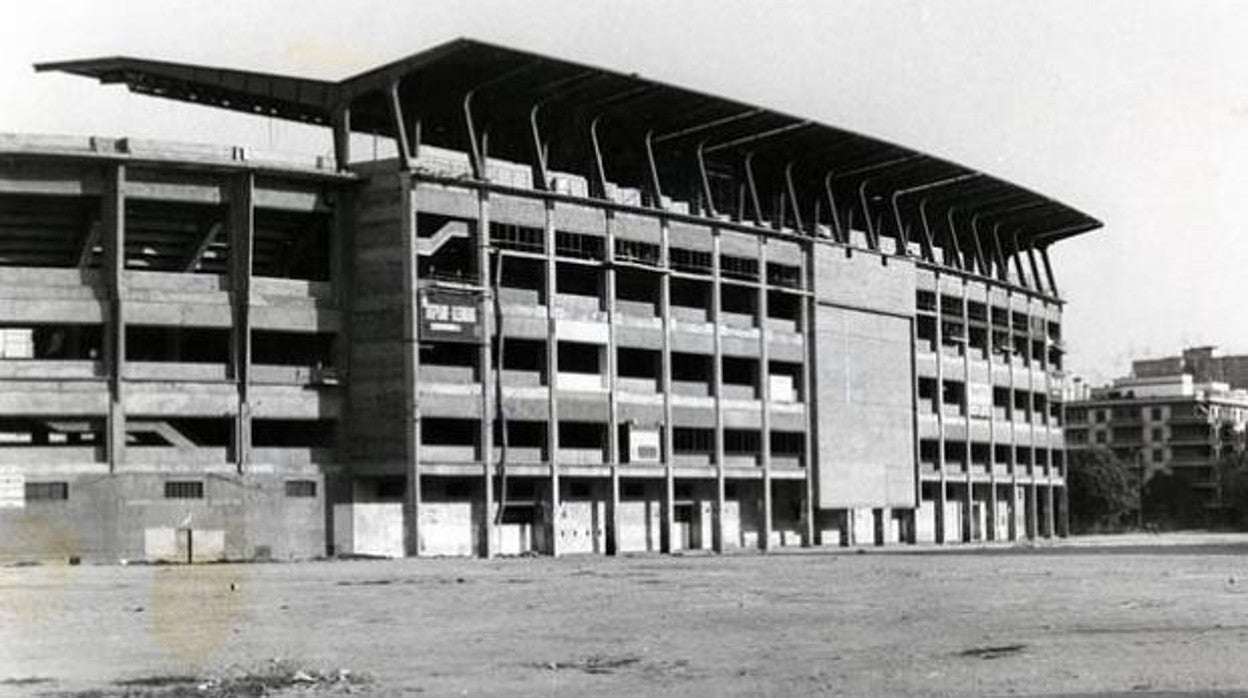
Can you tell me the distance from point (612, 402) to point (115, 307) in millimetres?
23845

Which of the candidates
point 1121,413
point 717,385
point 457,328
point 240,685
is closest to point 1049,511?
point 717,385

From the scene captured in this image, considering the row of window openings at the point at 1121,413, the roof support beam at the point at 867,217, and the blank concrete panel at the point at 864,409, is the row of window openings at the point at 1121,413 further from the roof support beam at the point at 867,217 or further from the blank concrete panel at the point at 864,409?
the roof support beam at the point at 867,217

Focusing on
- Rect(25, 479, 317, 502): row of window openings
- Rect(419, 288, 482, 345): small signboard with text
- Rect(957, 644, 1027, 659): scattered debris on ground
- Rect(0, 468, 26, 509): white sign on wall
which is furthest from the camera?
Rect(419, 288, 482, 345): small signboard with text

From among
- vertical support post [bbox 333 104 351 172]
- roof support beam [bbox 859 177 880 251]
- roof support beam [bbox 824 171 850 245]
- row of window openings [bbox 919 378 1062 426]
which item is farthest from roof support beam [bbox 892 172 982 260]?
vertical support post [bbox 333 104 351 172]

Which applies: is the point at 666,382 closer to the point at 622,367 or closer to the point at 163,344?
the point at 622,367

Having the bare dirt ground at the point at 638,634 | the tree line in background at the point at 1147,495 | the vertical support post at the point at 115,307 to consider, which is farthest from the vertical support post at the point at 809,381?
the tree line in background at the point at 1147,495

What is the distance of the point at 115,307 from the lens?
64.8 m

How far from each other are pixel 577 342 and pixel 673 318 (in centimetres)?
714

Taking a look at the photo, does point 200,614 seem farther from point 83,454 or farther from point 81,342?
point 81,342

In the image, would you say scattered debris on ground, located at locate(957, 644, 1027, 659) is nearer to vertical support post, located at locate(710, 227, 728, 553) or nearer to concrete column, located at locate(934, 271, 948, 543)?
vertical support post, located at locate(710, 227, 728, 553)

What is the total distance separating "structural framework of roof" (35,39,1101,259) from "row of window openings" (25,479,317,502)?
619 inches

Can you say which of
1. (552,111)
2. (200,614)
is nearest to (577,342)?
(552,111)

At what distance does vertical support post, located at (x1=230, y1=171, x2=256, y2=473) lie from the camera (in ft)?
221

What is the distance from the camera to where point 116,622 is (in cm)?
2838
